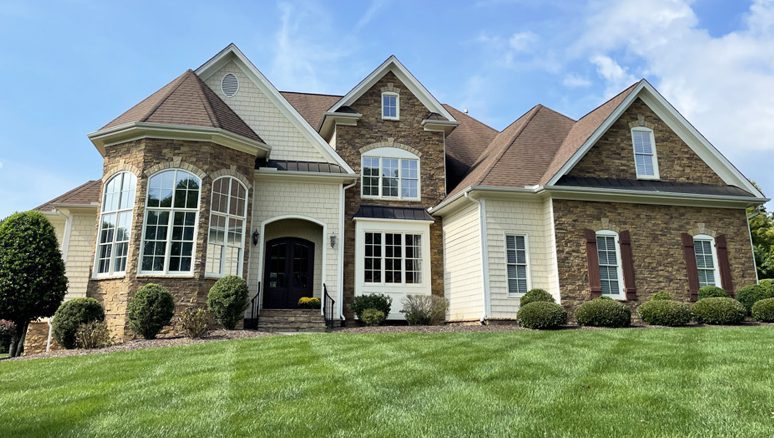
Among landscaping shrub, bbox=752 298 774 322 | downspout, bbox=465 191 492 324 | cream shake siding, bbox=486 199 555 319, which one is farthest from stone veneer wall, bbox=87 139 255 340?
landscaping shrub, bbox=752 298 774 322

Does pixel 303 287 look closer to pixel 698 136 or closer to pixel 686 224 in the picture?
pixel 686 224

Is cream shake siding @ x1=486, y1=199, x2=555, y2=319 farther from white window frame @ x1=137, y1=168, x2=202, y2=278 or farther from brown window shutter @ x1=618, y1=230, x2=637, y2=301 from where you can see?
white window frame @ x1=137, y1=168, x2=202, y2=278

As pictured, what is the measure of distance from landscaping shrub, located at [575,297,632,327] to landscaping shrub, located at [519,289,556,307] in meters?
0.88

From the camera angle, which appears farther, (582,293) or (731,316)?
(582,293)

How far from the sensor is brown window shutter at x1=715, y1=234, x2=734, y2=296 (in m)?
16.6

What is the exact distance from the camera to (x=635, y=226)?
16438 millimetres

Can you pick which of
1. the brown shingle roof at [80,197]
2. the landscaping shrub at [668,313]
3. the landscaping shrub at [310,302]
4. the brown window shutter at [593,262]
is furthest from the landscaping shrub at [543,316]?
the brown shingle roof at [80,197]

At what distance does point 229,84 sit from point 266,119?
66.9 inches

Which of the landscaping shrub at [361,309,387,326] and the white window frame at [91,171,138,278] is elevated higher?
the white window frame at [91,171,138,278]

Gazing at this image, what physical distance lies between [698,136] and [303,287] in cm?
1354

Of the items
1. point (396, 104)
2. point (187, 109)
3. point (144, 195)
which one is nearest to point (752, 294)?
point (396, 104)

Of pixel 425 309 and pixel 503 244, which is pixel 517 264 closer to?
pixel 503 244

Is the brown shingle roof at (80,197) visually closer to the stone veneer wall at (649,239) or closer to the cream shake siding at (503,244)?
the cream shake siding at (503,244)

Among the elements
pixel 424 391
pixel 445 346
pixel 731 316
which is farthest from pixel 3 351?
pixel 731 316
